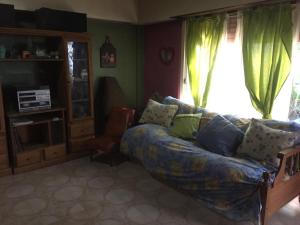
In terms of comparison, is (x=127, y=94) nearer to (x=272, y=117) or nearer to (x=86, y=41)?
(x=86, y=41)

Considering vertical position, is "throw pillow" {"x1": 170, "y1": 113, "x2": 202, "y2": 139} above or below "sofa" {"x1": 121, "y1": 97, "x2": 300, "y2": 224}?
above

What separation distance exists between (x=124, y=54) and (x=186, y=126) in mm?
1991

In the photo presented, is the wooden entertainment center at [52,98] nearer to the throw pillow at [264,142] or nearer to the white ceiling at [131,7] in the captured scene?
the white ceiling at [131,7]

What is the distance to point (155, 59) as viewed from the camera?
446 centimetres

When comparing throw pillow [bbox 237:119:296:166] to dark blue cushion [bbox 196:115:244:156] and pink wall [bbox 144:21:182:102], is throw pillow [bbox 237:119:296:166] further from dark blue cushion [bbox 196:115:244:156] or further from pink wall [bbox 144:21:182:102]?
pink wall [bbox 144:21:182:102]

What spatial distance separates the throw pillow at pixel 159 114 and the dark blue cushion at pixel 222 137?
774 millimetres

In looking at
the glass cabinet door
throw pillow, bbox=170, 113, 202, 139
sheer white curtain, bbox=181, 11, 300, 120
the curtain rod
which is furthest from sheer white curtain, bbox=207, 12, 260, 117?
the glass cabinet door

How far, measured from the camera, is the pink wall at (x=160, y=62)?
158 inches

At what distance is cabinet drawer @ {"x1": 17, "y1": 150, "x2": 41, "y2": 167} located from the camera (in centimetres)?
323

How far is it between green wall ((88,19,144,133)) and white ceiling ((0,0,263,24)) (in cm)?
18

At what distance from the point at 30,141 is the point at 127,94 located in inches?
71.7

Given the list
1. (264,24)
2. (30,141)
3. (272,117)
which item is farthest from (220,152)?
(30,141)

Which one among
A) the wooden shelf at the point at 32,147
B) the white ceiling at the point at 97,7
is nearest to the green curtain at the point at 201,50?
the white ceiling at the point at 97,7

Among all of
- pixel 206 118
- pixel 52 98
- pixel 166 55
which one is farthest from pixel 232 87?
pixel 52 98
